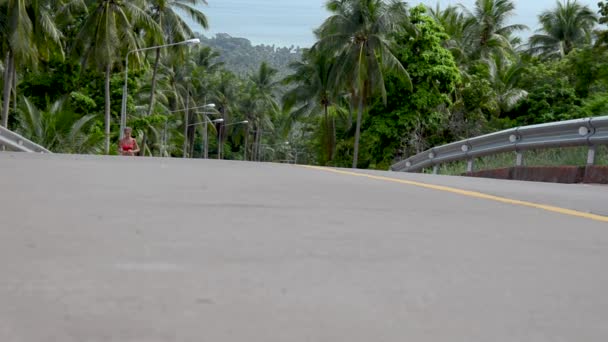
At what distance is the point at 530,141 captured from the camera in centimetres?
1645

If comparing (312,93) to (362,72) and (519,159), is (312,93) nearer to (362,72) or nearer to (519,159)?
(362,72)

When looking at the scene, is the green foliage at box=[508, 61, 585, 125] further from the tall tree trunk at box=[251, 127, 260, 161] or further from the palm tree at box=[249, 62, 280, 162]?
the tall tree trunk at box=[251, 127, 260, 161]

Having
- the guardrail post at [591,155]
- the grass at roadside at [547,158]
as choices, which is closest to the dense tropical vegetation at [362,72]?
the grass at roadside at [547,158]

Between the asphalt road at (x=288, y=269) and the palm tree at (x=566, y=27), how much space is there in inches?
2300

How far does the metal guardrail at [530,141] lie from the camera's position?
47.3 ft

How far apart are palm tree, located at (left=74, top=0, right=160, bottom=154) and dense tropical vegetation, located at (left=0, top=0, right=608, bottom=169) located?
71 mm

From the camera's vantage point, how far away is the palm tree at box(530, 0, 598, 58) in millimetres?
63188

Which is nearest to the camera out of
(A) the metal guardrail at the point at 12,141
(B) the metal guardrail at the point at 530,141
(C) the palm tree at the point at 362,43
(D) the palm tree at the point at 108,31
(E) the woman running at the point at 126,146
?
(B) the metal guardrail at the point at 530,141

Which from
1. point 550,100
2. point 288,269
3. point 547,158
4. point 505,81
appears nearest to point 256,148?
point 505,81

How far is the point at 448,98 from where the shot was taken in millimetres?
46250

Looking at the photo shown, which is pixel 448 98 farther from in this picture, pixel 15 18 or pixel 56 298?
pixel 56 298

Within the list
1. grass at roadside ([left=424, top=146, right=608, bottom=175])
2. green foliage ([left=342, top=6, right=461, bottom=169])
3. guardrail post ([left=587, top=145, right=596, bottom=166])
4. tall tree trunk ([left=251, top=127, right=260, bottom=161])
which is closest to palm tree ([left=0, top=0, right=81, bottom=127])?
green foliage ([left=342, top=6, right=461, bottom=169])

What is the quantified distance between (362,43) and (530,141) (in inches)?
1312

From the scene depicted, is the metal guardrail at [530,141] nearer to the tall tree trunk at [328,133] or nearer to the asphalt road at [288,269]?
the asphalt road at [288,269]
